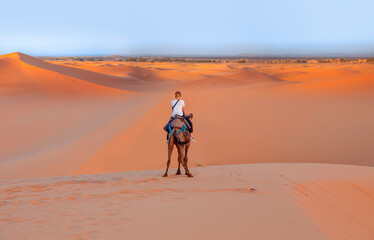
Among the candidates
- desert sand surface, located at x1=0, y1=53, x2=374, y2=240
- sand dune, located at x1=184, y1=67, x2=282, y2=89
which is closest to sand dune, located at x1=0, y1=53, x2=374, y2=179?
desert sand surface, located at x1=0, y1=53, x2=374, y2=240

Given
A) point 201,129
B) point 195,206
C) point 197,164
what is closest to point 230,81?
point 201,129

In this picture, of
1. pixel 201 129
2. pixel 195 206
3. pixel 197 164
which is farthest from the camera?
pixel 201 129

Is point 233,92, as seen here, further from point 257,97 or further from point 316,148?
point 316,148

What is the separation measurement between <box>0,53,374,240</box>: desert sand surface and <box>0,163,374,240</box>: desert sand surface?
0.09 feet

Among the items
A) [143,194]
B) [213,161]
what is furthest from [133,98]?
[143,194]

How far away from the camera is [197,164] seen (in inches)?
522

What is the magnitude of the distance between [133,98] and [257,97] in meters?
11.8

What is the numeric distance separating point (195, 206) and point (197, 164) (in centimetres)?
714

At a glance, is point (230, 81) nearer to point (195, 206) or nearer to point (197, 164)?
point (197, 164)

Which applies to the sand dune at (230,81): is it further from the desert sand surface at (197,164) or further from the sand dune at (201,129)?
the sand dune at (201,129)

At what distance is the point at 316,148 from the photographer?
48.2 ft

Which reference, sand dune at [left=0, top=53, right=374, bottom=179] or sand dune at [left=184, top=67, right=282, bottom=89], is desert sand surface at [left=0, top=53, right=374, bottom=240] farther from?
sand dune at [left=184, top=67, right=282, bottom=89]

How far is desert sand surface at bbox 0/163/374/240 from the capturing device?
5.01 m

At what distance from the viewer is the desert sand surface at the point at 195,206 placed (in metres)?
5.01
